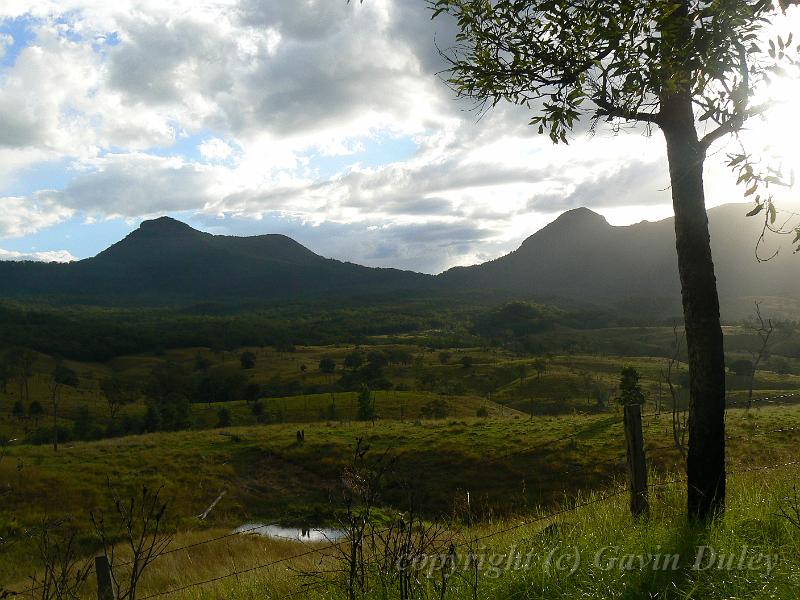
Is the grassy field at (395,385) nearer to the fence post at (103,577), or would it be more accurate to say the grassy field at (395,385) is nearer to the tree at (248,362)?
the tree at (248,362)

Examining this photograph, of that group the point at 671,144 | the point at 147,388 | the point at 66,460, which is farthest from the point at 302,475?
the point at 147,388

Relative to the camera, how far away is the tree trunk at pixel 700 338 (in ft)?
18.0

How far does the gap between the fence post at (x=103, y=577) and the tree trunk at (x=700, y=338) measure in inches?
213

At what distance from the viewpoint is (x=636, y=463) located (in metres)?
6.31

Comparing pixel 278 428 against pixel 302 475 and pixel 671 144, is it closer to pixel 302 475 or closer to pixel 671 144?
pixel 302 475

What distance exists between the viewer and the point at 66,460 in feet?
120

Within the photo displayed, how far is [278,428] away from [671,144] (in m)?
43.4

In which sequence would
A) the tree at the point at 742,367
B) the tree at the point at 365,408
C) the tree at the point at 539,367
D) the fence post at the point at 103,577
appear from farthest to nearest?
the tree at the point at 539,367
the tree at the point at 742,367
the tree at the point at 365,408
the fence post at the point at 103,577

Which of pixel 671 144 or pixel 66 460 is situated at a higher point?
pixel 671 144

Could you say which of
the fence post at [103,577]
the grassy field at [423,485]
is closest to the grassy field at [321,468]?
the grassy field at [423,485]

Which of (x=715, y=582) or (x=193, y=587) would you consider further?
(x=193, y=587)

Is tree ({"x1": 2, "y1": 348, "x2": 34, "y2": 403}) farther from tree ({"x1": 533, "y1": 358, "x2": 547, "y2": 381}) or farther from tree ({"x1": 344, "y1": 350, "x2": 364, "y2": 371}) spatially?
tree ({"x1": 533, "y1": 358, "x2": 547, "y2": 381})

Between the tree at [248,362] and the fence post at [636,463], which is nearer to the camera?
the fence post at [636,463]

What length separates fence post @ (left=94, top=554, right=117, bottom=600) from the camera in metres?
5.84
